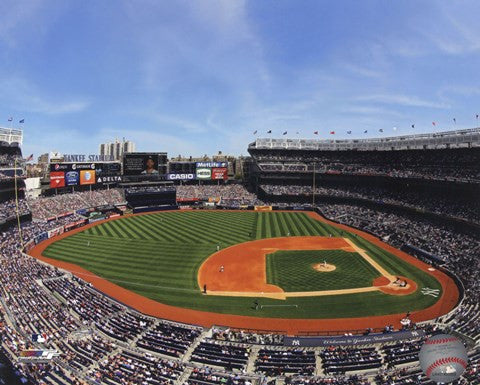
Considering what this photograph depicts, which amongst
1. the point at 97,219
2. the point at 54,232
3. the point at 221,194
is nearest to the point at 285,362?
the point at 54,232

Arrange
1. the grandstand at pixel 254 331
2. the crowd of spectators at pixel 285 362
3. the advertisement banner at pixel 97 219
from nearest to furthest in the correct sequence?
the grandstand at pixel 254 331 < the crowd of spectators at pixel 285 362 < the advertisement banner at pixel 97 219

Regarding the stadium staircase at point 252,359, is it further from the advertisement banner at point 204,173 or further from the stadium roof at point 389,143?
the advertisement banner at point 204,173

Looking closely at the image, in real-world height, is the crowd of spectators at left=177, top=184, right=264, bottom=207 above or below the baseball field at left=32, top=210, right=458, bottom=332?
above

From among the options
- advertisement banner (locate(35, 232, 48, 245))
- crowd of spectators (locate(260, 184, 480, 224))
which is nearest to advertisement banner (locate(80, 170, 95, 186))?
advertisement banner (locate(35, 232, 48, 245))

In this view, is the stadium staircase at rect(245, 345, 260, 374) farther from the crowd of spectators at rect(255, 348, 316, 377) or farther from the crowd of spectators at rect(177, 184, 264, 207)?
the crowd of spectators at rect(177, 184, 264, 207)

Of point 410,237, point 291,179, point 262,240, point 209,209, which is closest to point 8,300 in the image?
point 262,240

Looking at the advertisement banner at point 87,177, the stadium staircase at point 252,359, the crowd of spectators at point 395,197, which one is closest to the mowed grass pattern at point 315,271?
the stadium staircase at point 252,359
